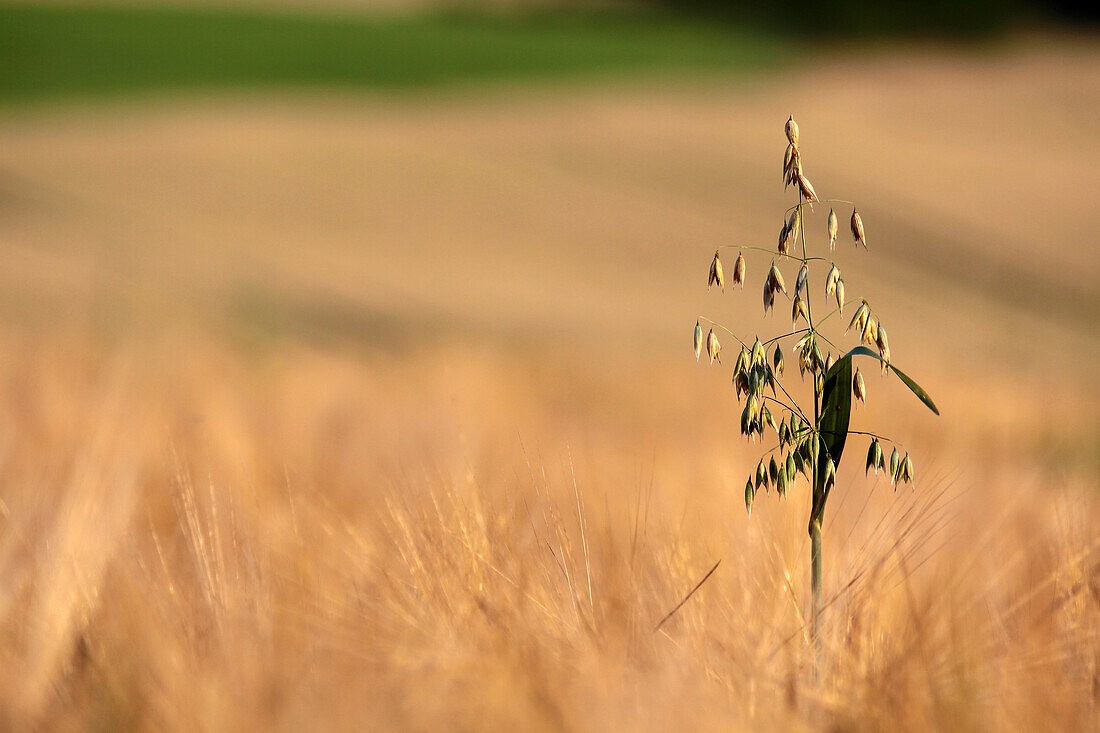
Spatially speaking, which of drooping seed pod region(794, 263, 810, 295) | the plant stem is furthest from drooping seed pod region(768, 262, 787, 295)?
the plant stem

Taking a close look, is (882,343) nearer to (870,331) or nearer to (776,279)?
(870,331)

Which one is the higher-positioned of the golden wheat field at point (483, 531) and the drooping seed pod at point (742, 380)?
the drooping seed pod at point (742, 380)

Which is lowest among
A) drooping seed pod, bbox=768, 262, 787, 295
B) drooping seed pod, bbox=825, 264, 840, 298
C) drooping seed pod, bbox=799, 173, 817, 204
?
drooping seed pod, bbox=768, 262, 787, 295

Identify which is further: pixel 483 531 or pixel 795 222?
pixel 483 531

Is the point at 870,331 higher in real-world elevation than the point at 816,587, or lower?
higher

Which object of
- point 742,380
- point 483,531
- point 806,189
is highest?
point 806,189

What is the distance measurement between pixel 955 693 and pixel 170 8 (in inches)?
1049

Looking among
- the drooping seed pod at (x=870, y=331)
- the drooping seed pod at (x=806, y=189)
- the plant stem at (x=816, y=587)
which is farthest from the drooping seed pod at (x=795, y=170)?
the plant stem at (x=816, y=587)

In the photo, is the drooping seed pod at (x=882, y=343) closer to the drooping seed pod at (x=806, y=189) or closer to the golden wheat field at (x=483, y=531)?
the drooping seed pod at (x=806, y=189)

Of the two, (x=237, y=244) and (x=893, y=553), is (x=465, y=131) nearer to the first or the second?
(x=237, y=244)

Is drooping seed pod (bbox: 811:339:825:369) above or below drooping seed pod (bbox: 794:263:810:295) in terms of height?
below

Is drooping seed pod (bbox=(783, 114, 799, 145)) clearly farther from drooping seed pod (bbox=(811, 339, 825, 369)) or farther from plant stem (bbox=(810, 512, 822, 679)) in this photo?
plant stem (bbox=(810, 512, 822, 679))

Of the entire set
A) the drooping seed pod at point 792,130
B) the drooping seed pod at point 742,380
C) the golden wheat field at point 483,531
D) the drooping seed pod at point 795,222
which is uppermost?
the drooping seed pod at point 792,130

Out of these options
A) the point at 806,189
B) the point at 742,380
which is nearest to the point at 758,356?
the point at 742,380
